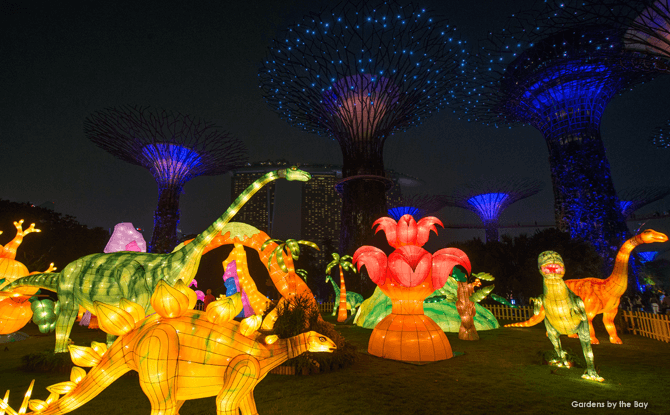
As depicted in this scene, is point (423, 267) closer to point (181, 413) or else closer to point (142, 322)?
point (181, 413)

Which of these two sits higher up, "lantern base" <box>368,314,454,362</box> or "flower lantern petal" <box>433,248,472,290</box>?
"flower lantern petal" <box>433,248,472,290</box>

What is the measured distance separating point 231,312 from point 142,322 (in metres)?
0.63

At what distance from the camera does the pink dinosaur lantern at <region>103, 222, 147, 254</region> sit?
518 inches

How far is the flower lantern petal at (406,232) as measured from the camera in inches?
277

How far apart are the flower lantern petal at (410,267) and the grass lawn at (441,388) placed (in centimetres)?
155

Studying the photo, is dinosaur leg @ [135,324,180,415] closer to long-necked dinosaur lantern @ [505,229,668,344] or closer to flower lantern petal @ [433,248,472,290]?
flower lantern petal @ [433,248,472,290]

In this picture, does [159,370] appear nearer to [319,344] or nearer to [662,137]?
[319,344]

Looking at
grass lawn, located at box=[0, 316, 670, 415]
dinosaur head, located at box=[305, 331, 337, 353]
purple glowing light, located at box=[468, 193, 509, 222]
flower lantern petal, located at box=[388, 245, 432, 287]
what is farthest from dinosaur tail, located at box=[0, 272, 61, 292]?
purple glowing light, located at box=[468, 193, 509, 222]

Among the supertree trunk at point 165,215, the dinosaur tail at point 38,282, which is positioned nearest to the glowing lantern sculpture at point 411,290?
the dinosaur tail at point 38,282

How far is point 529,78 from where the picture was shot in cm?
2005

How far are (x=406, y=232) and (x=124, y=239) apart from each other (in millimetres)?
11494

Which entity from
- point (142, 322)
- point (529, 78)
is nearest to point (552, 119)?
point (529, 78)

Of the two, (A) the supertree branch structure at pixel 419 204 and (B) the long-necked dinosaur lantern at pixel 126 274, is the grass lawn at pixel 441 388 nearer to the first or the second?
(B) the long-necked dinosaur lantern at pixel 126 274

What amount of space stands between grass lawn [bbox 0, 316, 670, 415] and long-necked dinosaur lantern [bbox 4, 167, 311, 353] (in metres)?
1.28
